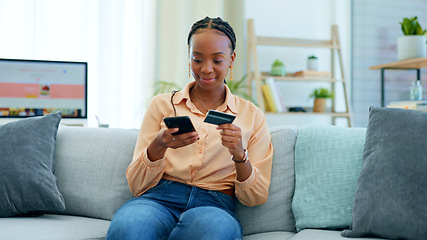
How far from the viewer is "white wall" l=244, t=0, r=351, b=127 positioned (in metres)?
3.35

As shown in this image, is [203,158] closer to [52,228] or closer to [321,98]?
[52,228]

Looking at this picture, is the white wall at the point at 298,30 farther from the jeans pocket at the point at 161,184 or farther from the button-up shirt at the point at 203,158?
the jeans pocket at the point at 161,184

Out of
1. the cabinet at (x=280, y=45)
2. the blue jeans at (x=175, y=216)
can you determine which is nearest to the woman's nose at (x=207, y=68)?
the blue jeans at (x=175, y=216)

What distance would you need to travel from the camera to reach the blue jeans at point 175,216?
1050mm

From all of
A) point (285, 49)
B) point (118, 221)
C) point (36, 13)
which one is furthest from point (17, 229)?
point (285, 49)

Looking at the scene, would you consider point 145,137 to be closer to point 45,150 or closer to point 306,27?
point 45,150

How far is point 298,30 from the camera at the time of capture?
135 inches

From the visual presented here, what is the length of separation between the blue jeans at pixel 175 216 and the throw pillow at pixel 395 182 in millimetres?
384

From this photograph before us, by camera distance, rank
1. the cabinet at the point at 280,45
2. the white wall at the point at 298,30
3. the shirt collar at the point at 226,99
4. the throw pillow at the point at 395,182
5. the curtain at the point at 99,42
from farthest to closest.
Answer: the white wall at the point at 298,30
the cabinet at the point at 280,45
the curtain at the point at 99,42
the shirt collar at the point at 226,99
the throw pillow at the point at 395,182

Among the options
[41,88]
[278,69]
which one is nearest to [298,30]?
[278,69]

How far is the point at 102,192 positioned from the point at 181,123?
57cm

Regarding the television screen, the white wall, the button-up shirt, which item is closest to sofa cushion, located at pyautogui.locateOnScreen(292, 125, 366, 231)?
the button-up shirt

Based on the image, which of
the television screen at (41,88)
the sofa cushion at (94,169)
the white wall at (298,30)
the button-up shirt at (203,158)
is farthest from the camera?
the white wall at (298,30)

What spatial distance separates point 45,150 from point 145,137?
43 centimetres
